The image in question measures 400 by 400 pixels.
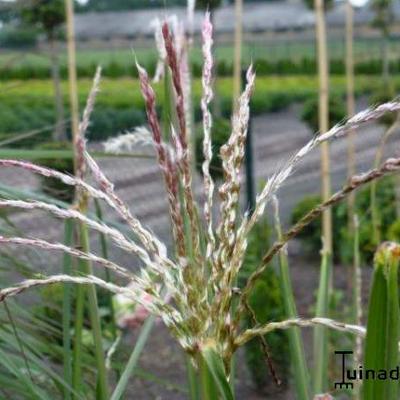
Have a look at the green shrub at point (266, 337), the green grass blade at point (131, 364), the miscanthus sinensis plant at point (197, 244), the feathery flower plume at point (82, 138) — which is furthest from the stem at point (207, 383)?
the green shrub at point (266, 337)

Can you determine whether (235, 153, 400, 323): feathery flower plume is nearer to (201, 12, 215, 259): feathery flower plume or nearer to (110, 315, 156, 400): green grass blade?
(201, 12, 215, 259): feathery flower plume

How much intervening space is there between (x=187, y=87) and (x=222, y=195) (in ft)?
1.07

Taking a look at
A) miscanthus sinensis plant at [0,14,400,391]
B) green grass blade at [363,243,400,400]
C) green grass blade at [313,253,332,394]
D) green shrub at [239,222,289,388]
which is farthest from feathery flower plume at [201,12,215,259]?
green shrub at [239,222,289,388]

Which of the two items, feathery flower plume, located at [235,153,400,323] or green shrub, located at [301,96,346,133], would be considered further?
green shrub, located at [301,96,346,133]

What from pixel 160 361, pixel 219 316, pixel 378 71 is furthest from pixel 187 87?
pixel 378 71

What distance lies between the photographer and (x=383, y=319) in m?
0.53

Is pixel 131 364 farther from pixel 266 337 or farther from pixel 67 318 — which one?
pixel 266 337

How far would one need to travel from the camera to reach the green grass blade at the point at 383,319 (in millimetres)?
521

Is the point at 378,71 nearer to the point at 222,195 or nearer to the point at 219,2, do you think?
the point at 219,2

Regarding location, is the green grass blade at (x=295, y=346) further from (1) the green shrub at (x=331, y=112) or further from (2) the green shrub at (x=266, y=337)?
(1) the green shrub at (x=331, y=112)

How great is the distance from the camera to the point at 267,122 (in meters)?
18.4

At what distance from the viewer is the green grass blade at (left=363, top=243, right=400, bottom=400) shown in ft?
1.71

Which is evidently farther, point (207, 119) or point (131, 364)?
point (131, 364)

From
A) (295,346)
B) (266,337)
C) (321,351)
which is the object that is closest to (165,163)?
(295,346)
